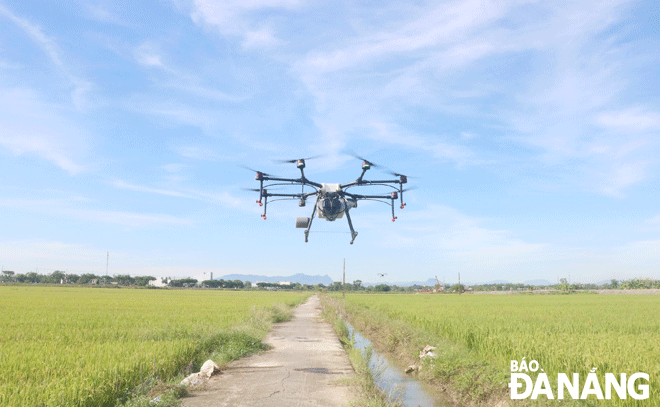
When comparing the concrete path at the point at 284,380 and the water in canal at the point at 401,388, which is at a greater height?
the concrete path at the point at 284,380

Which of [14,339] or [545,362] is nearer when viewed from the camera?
[545,362]

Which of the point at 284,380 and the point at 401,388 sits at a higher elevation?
the point at 284,380

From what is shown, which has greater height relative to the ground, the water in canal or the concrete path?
the concrete path

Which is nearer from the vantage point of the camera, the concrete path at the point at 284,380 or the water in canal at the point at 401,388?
the concrete path at the point at 284,380

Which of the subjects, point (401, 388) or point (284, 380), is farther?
point (401, 388)

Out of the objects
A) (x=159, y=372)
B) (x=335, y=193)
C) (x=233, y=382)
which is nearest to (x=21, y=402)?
(x=159, y=372)

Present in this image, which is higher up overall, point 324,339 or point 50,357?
point 50,357

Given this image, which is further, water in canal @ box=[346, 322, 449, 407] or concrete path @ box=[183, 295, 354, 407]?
water in canal @ box=[346, 322, 449, 407]

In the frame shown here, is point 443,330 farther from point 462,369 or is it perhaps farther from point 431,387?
point 462,369
